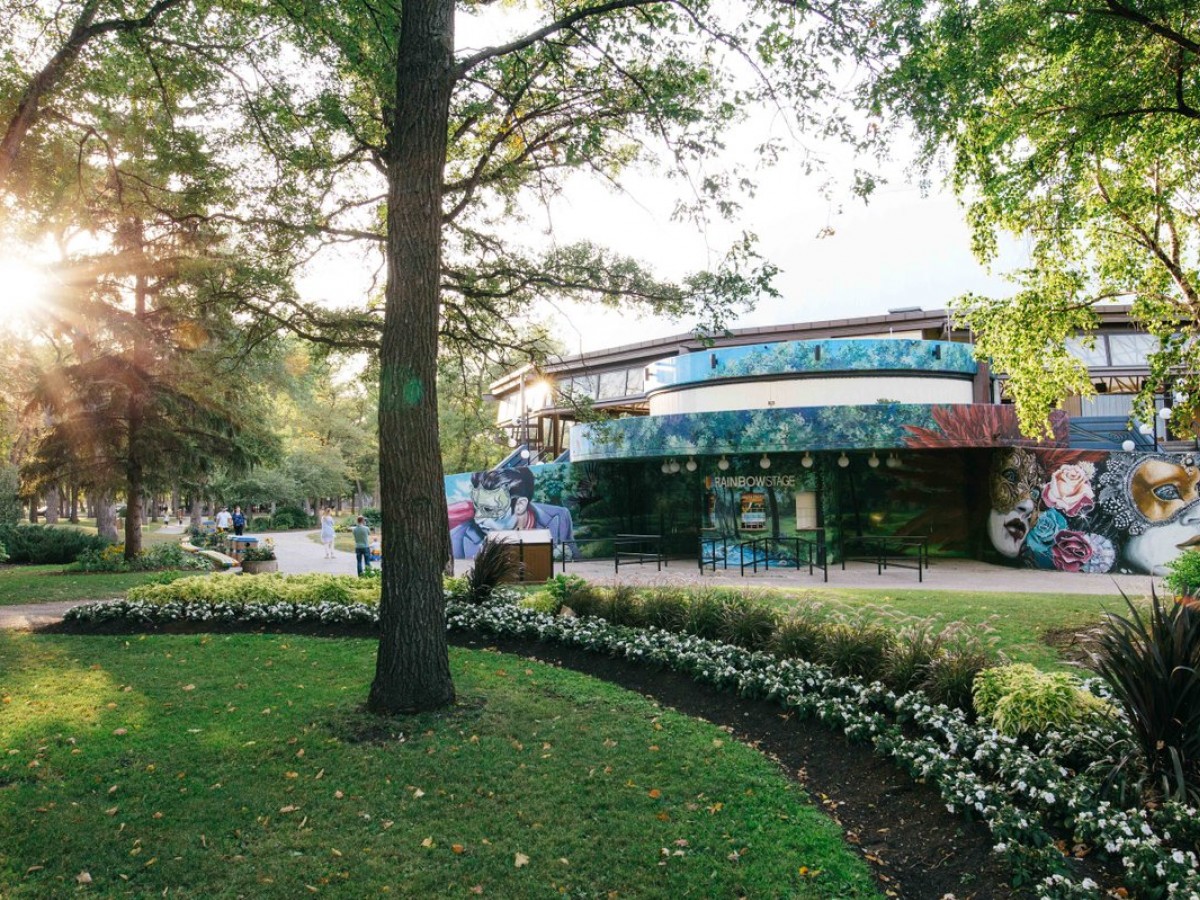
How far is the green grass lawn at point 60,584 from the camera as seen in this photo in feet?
49.1

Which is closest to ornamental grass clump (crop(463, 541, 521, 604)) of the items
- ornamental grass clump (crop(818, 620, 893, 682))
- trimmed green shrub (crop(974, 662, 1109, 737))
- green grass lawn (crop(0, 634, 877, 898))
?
green grass lawn (crop(0, 634, 877, 898))

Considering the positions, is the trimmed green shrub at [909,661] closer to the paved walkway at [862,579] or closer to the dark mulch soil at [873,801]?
the dark mulch soil at [873,801]

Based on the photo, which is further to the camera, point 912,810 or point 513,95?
point 513,95

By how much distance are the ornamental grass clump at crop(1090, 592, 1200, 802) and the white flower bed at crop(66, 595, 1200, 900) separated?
329mm

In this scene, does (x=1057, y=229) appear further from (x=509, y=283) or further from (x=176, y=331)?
(x=176, y=331)

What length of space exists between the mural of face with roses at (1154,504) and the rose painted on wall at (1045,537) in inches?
44.1

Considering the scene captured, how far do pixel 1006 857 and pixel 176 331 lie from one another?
22695mm

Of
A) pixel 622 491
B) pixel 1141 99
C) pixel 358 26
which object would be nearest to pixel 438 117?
pixel 358 26

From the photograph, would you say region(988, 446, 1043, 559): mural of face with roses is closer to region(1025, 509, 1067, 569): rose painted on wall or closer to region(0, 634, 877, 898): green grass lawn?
region(1025, 509, 1067, 569): rose painted on wall

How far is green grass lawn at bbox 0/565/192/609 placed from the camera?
49.1ft

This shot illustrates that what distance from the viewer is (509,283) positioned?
560 inches

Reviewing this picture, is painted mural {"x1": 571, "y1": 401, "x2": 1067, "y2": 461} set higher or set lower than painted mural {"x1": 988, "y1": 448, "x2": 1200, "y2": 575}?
higher

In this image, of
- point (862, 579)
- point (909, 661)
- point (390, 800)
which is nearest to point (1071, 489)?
point (862, 579)

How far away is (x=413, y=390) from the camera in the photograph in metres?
6.46
